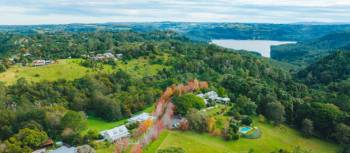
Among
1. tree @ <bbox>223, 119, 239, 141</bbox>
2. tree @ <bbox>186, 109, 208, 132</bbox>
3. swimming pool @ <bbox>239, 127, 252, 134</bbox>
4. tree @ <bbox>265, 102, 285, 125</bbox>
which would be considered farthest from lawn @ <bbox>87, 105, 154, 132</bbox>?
tree @ <bbox>265, 102, 285, 125</bbox>

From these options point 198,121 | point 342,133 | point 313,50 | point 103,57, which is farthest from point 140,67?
point 313,50

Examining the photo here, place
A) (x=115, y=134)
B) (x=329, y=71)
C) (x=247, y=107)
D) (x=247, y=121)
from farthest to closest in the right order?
(x=329, y=71) < (x=247, y=107) < (x=247, y=121) < (x=115, y=134)

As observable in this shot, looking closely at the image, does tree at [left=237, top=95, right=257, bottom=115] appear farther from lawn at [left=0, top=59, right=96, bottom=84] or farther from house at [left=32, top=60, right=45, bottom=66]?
house at [left=32, top=60, right=45, bottom=66]

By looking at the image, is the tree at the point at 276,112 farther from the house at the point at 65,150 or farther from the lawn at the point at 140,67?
the lawn at the point at 140,67

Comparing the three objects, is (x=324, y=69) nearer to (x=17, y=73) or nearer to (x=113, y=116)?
(x=113, y=116)

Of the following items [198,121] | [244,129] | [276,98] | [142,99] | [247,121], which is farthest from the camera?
[142,99]

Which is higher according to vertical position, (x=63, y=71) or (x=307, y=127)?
(x=63, y=71)

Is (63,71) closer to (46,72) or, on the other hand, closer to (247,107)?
(46,72)
